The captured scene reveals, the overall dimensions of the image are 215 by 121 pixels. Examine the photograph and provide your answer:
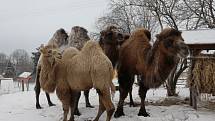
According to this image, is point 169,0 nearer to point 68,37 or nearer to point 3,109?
point 68,37

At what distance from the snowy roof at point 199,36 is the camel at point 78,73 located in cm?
Answer: 359

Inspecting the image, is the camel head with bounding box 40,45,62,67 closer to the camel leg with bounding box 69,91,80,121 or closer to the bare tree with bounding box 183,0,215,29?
the camel leg with bounding box 69,91,80,121

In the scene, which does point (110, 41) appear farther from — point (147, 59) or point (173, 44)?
point (173, 44)

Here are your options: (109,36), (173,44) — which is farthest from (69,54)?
(173,44)

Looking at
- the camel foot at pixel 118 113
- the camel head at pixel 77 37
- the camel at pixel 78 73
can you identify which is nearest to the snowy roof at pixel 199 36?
the camel foot at pixel 118 113

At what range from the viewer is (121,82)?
10.1m

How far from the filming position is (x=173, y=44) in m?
8.73

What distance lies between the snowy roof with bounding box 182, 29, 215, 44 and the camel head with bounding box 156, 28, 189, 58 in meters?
1.85

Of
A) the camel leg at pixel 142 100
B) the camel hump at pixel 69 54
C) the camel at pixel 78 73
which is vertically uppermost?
the camel hump at pixel 69 54

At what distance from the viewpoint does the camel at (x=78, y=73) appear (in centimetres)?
779

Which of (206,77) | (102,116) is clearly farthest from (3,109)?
(206,77)

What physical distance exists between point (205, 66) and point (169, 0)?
13.2 m

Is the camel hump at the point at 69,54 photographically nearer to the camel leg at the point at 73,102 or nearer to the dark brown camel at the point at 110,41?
the camel leg at the point at 73,102

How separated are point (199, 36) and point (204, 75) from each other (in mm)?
1409
